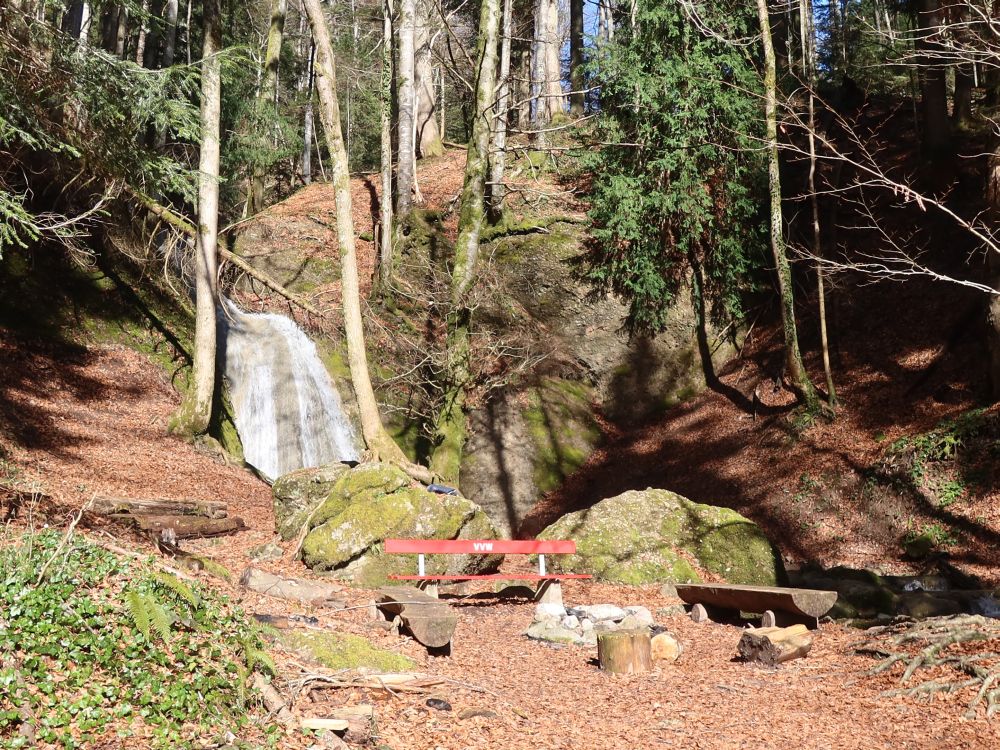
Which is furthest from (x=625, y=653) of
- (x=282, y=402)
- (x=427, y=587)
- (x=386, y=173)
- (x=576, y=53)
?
(x=576, y=53)

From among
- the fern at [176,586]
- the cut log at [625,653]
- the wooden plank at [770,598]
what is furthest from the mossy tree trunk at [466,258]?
the fern at [176,586]

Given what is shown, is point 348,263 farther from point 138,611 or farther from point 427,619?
point 138,611

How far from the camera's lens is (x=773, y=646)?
7.71 metres

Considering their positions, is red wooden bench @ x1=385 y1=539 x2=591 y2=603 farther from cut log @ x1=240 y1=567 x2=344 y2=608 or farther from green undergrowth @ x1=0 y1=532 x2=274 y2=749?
green undergrowth @ x1=0 y1=532 x2=274 y2=749

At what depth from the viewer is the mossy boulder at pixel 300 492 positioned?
11.7m

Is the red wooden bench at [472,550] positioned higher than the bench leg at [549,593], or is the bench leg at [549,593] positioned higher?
the red wooden bench at [472,550]

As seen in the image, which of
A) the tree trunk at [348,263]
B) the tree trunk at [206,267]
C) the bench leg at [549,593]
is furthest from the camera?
the tree trunk at [206,267]

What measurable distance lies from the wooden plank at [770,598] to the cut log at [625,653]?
1.85 metres

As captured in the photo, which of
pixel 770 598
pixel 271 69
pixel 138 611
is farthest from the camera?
pixel 271 69

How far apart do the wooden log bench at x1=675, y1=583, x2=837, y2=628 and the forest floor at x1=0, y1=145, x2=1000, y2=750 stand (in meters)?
0.31

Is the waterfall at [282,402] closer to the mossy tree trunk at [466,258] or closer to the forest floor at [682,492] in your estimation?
the forest floor at [682,492]

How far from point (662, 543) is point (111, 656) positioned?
8.46m

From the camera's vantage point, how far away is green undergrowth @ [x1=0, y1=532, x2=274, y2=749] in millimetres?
3902

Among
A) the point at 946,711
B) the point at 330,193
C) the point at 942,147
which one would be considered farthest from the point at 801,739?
the point at 330,193
